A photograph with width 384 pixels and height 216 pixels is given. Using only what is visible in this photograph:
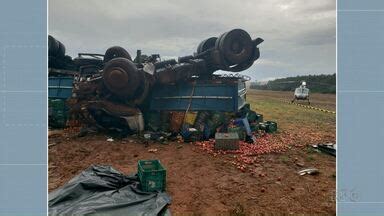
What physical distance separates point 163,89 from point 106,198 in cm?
730

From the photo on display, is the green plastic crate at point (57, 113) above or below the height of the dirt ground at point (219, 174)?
above

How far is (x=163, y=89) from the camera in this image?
12.4 m

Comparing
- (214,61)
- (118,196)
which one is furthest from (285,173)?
(214,61)

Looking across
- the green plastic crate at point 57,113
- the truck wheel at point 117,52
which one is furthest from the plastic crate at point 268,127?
the green plastic crate at point 57,113

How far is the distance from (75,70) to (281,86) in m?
29.8

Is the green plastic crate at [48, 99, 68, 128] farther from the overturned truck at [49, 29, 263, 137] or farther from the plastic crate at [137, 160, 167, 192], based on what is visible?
the plastic crate at [137, 160, 167, 192]

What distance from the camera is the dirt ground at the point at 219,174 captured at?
5957 millimetres

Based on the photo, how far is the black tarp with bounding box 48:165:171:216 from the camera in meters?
5.15

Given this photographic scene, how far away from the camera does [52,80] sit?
1475 cm

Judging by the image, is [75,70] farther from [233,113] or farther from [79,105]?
[233,113]

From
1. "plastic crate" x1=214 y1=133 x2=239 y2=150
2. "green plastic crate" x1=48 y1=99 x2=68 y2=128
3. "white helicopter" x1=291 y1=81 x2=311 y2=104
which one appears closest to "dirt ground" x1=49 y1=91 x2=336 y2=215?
"plastic crate" x1=214 y1=133 x2=239 y2=150

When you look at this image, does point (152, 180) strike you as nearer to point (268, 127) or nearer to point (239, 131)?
point (239, 131)

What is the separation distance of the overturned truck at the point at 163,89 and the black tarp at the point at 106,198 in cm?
536

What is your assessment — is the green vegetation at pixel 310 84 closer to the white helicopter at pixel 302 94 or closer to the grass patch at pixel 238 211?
the white helicopter at pixel 302 94
